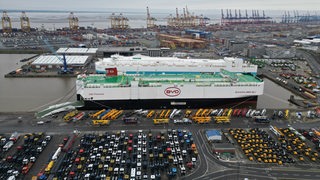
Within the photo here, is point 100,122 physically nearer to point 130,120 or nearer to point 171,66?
point 130,120

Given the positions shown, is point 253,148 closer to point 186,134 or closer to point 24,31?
point 186,134

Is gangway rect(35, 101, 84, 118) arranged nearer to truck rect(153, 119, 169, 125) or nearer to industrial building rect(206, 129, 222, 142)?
truck rect(153, 119, 169, 125)

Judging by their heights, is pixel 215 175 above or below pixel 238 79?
below

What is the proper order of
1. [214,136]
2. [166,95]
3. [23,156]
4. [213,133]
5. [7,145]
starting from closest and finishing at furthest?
[23,156], [7,145], [214,136], [213,133], [166,95]

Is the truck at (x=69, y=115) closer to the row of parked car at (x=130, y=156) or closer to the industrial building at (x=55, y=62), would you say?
the row of parked car at (x=130, y=156)


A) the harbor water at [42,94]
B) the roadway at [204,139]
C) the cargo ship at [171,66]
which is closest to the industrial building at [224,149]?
the roadway at [204,139]

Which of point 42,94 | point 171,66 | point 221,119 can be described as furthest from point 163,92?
point 42,94

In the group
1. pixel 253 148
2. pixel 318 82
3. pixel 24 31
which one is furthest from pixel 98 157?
pixel 24 31
